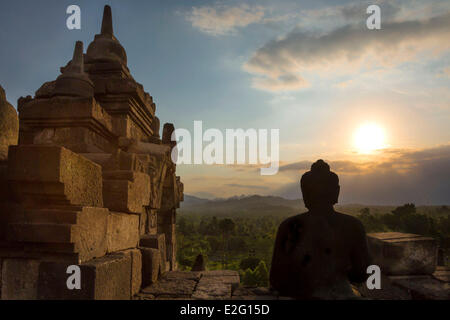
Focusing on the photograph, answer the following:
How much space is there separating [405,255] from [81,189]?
3.49 m

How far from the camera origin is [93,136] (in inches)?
168

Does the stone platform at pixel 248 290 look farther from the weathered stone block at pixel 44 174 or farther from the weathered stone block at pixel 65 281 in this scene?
the weathered stone block at pixel 44 174

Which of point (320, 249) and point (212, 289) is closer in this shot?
point (320, 249)

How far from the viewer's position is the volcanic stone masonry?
2381 mm

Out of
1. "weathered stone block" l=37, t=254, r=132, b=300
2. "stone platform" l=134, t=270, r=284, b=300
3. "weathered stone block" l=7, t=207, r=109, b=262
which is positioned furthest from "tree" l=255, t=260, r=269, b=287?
"weathered stone block" l=7, t=207, r=109, b=262

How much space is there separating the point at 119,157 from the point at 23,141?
217cm

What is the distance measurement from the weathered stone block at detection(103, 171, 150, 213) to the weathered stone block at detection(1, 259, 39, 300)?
105 centimetres

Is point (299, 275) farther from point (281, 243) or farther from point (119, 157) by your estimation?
point (119, 157)

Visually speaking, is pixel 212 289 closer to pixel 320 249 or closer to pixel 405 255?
pixel 320 249

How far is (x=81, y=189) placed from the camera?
268 cm

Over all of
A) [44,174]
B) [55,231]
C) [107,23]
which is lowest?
[55,231]

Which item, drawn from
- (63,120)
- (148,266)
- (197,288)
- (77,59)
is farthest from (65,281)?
(77,59)

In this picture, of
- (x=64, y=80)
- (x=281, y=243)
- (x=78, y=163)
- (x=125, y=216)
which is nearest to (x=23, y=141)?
(x=64, y=80)

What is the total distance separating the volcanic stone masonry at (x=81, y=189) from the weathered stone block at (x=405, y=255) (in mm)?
2758
